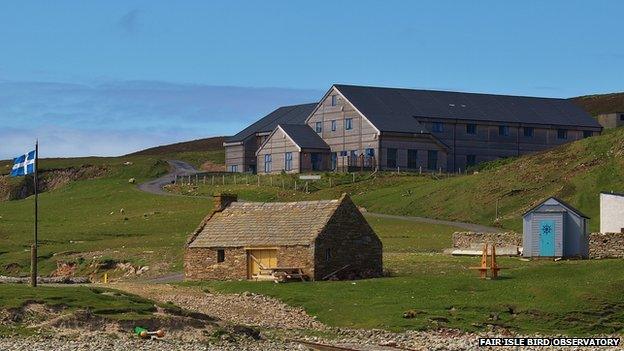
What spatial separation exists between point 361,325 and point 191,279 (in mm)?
17864

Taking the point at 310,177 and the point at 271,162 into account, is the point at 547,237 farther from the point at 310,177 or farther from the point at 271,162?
the point at 271,162

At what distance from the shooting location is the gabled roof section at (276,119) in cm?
15175

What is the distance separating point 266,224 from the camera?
231 feet

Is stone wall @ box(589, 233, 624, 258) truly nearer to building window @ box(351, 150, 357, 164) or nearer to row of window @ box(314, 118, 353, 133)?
building window @ box(351, 150, 357, 164)

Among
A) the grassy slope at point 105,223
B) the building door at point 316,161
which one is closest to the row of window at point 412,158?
the building door at point 316,161

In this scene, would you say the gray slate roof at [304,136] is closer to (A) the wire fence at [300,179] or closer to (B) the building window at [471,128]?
(A) the wire fence at [300,179]

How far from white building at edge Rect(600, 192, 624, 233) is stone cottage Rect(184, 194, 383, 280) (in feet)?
57.4

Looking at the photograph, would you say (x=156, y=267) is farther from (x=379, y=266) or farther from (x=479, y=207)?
(x=479, y=207)

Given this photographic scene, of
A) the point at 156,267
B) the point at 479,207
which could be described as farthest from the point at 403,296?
the point at 479,207

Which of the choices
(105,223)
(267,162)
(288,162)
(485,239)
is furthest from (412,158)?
(485,239)

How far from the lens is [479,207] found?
104 m

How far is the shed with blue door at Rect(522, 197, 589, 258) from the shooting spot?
240ft

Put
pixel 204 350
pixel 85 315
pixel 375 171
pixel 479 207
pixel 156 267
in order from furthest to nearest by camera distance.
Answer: pixel 375 171 → pixel 479 207 → pixel 156 267 → pixel 85 315 → pixel 204 350

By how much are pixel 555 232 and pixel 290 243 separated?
1358 centimetres
